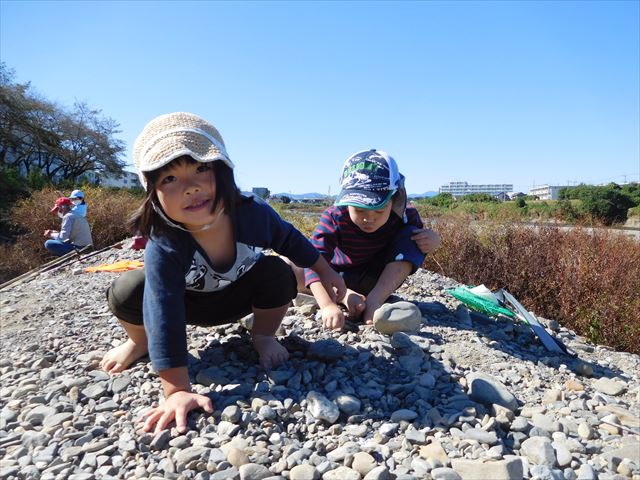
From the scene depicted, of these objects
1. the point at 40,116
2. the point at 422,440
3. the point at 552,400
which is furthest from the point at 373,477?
the point at 40,116

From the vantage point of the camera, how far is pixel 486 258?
5777mm

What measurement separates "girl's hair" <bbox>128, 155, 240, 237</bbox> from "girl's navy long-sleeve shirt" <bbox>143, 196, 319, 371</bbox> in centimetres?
4

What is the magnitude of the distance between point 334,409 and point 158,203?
106cm

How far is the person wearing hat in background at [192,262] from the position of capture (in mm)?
1783

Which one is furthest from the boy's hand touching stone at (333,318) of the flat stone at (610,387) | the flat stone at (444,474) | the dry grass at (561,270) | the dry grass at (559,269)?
the dry grass at (561,270)

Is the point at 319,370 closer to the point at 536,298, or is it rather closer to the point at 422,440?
the point at 422,440

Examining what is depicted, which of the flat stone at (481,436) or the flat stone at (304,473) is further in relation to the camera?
the flat stone at (481,436)

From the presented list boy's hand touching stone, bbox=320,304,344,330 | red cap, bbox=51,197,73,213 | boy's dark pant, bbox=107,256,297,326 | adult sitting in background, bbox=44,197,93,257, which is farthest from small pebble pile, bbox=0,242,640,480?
red cap, bbox=51,197,73,213

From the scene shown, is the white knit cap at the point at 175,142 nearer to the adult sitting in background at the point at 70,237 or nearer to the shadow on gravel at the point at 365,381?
the shadow on gravel at the point at 365,381

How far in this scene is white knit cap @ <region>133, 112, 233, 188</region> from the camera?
176 centimetres

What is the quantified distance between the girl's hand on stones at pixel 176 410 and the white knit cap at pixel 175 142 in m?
0.83

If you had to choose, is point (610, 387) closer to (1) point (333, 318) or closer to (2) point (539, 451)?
(2) point (539, 451)

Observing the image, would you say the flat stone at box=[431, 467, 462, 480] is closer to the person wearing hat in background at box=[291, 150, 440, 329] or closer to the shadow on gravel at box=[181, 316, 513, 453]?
the shadow on gravel at box=[181, 316, 513, 453]

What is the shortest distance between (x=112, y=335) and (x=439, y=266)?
4.19 metres
